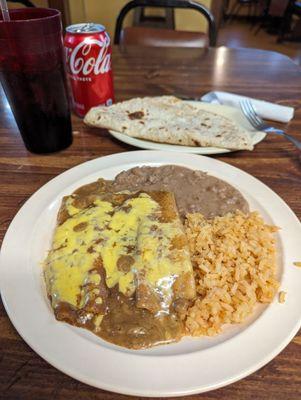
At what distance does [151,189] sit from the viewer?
118 centimetres

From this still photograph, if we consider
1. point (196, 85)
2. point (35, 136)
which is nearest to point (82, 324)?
point (35, 136)

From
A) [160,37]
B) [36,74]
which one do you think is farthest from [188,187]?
[160,37]

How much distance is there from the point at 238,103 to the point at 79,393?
157 centimetres

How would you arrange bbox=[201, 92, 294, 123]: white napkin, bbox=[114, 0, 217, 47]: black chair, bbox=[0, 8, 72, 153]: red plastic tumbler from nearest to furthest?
bbox=[0, 8, 72, 153]: red plastic tumbler < bbox=[201, 92, 294, 123]: white napkin < bbox=[114, 0, 217, 47]: black chair

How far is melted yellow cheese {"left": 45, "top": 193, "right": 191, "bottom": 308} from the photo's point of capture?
31.7 inches

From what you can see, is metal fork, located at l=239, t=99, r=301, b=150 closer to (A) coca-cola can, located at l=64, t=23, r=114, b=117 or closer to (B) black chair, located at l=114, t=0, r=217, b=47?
(A) coca-cola can, located at l=64, t=23, r=114, b=117

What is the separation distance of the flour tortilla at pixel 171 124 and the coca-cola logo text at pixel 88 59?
0.59ft

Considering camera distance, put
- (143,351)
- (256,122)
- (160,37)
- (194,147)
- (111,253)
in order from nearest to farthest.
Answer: (143,351) → (111,253) → (194,147) → (256,122) → (160,37)

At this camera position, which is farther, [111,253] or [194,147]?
[194,147]

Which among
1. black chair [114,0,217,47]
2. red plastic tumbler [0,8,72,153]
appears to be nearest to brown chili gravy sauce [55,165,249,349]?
red plastic tumbler [0,8,72,153]

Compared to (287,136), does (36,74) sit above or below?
above

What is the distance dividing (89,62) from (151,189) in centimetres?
69

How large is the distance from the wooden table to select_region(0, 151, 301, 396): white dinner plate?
53 millimetres

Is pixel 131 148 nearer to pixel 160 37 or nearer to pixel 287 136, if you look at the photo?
pixel 287 136
